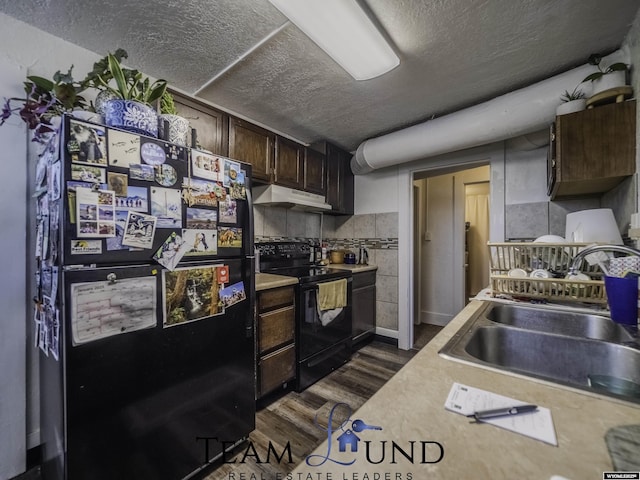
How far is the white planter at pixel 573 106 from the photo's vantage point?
1502mm

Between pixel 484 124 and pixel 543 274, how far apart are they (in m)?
1.22

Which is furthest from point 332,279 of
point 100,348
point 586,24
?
point 586,24

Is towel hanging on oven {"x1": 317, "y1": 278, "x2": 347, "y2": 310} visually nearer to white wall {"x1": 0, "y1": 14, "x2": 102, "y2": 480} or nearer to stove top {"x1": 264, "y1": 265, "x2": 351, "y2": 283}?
stove top {"x1": 264, "y1": 265, "x2": 351, "y2": 283}

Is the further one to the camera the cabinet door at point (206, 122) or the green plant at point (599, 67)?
the cabinet door at point (206, 122)

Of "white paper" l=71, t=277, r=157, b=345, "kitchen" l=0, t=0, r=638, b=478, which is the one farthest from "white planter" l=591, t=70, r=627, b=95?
"white paper" l=71, t=277, r=157, b=345

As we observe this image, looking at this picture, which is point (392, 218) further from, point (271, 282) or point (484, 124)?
point (271, 282)

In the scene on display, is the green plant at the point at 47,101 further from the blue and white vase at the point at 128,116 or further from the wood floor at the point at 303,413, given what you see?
the wood floor at the point at 303,413

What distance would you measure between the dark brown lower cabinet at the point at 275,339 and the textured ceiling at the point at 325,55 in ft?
4.96

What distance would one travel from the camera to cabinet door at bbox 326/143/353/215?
119 inches

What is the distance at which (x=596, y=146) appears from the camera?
1396mm

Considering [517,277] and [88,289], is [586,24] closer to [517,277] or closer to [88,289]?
[517,277]

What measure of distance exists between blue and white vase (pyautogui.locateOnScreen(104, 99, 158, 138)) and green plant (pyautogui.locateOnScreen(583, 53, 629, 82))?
2.29 metres

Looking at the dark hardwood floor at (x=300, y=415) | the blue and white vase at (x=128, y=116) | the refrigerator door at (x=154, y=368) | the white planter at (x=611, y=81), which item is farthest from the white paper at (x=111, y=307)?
the white planter at (x=611, y=81)

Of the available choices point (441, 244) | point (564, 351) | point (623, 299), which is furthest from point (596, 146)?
point (441, 244)
